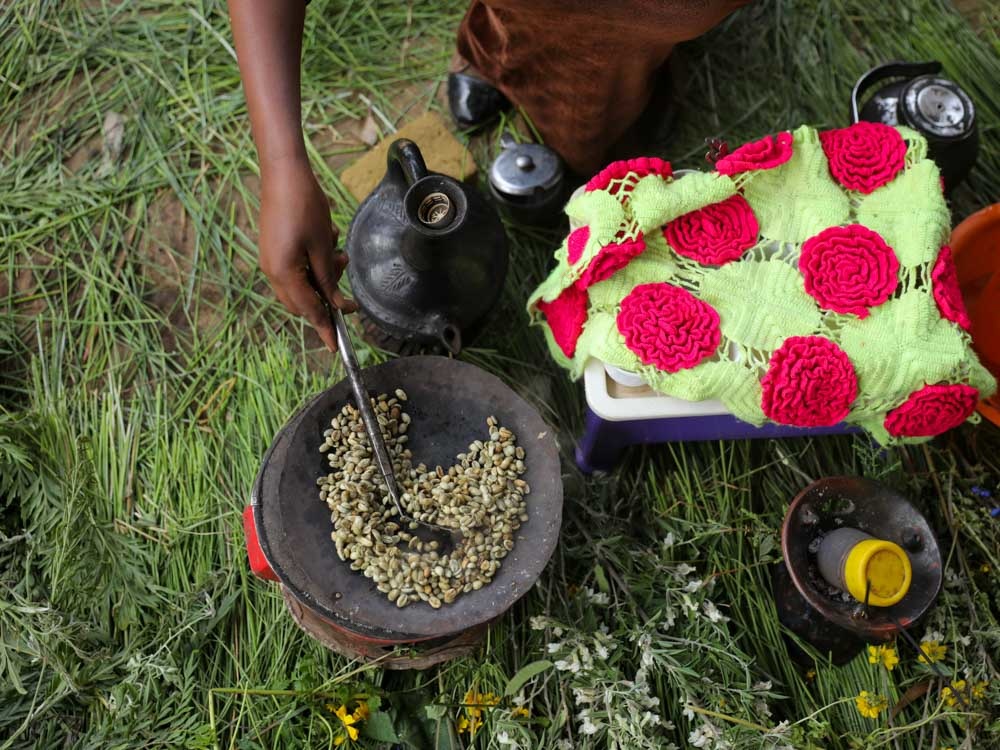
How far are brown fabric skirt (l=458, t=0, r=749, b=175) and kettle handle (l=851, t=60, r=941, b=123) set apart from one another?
469 mm

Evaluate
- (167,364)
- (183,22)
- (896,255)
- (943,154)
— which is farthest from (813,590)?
(183,22)

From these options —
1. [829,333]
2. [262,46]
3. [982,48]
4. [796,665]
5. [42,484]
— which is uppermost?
[262,46]

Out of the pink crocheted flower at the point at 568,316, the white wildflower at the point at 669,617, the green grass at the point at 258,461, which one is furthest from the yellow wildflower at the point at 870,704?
the pink crocheted flower at the point at 568,316

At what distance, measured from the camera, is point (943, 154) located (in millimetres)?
2139

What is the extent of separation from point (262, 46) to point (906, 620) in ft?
6.09

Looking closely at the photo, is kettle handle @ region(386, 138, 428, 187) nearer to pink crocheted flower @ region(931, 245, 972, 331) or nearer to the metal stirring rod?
the metal stirring rod

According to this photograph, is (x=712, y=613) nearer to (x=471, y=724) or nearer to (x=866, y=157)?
(x=471, y=724)

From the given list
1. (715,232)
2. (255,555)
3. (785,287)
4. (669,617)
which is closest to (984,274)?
(785,287)

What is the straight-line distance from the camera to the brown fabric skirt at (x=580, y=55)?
5.42ft

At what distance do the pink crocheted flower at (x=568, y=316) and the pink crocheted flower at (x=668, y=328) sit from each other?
0.11 meters

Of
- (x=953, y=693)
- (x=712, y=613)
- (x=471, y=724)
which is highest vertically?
(x=712, y=613)

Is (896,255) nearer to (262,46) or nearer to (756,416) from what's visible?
(756,416)

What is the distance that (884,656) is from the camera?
1903 millimetres

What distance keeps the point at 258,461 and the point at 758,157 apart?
1488mm
